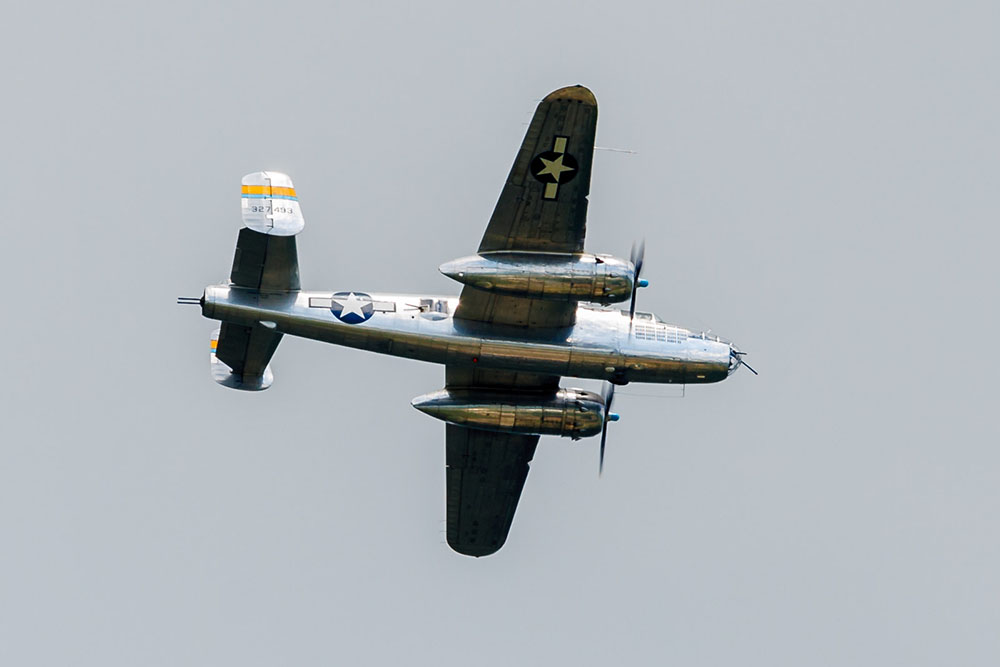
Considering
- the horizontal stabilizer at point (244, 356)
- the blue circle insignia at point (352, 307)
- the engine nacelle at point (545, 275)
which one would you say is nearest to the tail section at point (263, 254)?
the horizontal stabilizer at point (244, 356)

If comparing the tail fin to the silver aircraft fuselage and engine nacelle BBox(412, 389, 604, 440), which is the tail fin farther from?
engine nacelle BBox(412, 389, 604, 440)

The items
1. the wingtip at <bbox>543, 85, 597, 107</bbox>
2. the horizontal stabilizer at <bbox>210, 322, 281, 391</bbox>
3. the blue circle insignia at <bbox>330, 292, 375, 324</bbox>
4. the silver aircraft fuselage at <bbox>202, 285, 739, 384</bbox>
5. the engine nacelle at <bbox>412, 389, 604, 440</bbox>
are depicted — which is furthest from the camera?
the engine nacelle at <bbox>412, 389, 604, 440</bbox>

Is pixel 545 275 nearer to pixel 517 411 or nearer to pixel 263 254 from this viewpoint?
pixel 517 411

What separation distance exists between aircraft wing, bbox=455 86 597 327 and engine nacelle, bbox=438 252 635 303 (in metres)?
0.26

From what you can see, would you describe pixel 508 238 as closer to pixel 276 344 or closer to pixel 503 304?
pixel 503 304

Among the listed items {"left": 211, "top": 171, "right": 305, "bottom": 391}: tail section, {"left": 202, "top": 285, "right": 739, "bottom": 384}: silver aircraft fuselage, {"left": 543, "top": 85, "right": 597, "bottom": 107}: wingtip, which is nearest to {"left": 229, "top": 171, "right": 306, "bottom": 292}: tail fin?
{"left": 211, "top": 171, "right": 305, "bottom": 391}: tail section

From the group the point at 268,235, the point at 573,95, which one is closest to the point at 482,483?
the point at 268,235

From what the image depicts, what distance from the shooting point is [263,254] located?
3388 centimetres

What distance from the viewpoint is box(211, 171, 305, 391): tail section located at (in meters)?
33.4

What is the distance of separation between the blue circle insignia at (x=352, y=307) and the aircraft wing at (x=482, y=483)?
568cm

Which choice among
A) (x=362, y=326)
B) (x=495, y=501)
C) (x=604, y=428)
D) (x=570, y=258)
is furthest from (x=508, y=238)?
(x=495, y=501)

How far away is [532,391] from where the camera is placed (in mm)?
37750

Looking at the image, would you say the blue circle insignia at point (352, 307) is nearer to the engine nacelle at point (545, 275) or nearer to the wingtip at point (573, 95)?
the engine nacelle at point (545, 275)

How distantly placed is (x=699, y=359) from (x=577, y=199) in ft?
16.7
